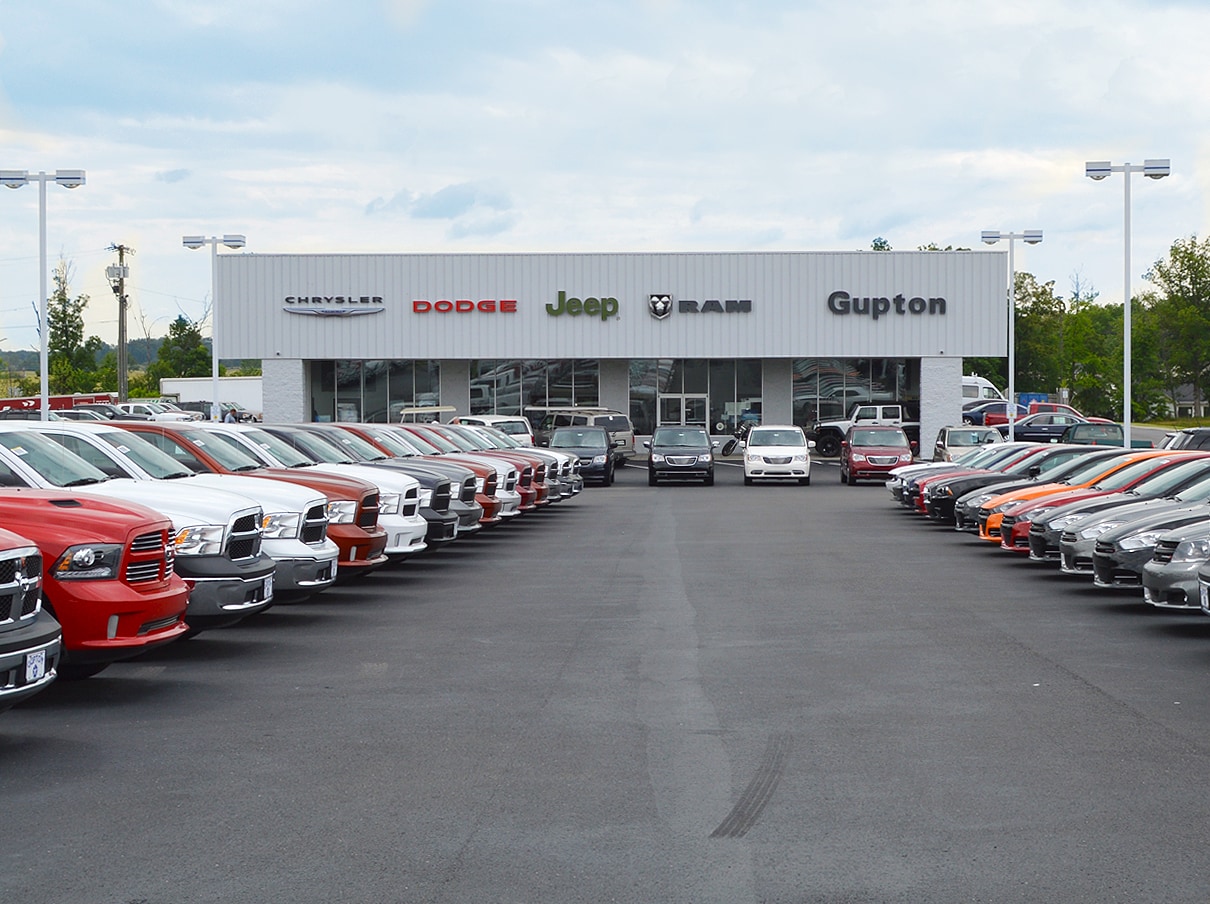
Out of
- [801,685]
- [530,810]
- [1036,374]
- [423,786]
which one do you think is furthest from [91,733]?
[1036,374]

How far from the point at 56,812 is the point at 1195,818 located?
509cm

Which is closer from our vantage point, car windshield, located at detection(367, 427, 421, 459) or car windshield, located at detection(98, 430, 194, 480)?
car windshield, located at detection(98, 430, 194, 480)

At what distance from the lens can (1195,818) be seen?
6488mm

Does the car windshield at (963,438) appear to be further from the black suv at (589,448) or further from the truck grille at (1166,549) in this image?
the truck grille at (1166,549)

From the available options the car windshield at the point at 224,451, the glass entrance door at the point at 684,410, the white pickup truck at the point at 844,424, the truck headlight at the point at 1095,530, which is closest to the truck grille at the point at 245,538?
the car windshield at the point at 224,451

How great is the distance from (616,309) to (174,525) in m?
42.6

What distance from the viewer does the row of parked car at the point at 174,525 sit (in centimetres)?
866

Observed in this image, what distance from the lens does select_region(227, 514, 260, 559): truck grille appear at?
426 inches

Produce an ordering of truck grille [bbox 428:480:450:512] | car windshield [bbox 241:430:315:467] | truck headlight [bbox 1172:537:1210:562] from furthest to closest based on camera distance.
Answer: truck grille [bbox 428:480:450:512] < car windshield [bbox 241:430:315:467] < truck headlight [bbox 1172:537:1210:562]

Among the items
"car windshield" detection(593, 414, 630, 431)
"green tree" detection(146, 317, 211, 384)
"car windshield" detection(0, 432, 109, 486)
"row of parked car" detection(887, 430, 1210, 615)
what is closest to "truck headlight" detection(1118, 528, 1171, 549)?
"row of parked car" detection(887, 430, 1210, 615)

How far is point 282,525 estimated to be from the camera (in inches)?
483

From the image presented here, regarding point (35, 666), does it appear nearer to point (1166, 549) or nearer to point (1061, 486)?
point (1166, 549)

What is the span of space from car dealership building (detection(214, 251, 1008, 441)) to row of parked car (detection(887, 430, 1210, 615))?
25703 millimetres

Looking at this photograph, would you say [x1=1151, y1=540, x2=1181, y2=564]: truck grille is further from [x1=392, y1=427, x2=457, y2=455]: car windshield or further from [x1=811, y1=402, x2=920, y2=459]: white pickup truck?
[x1=811, y1=402, x2=920, y2=459]: white pickup truck
